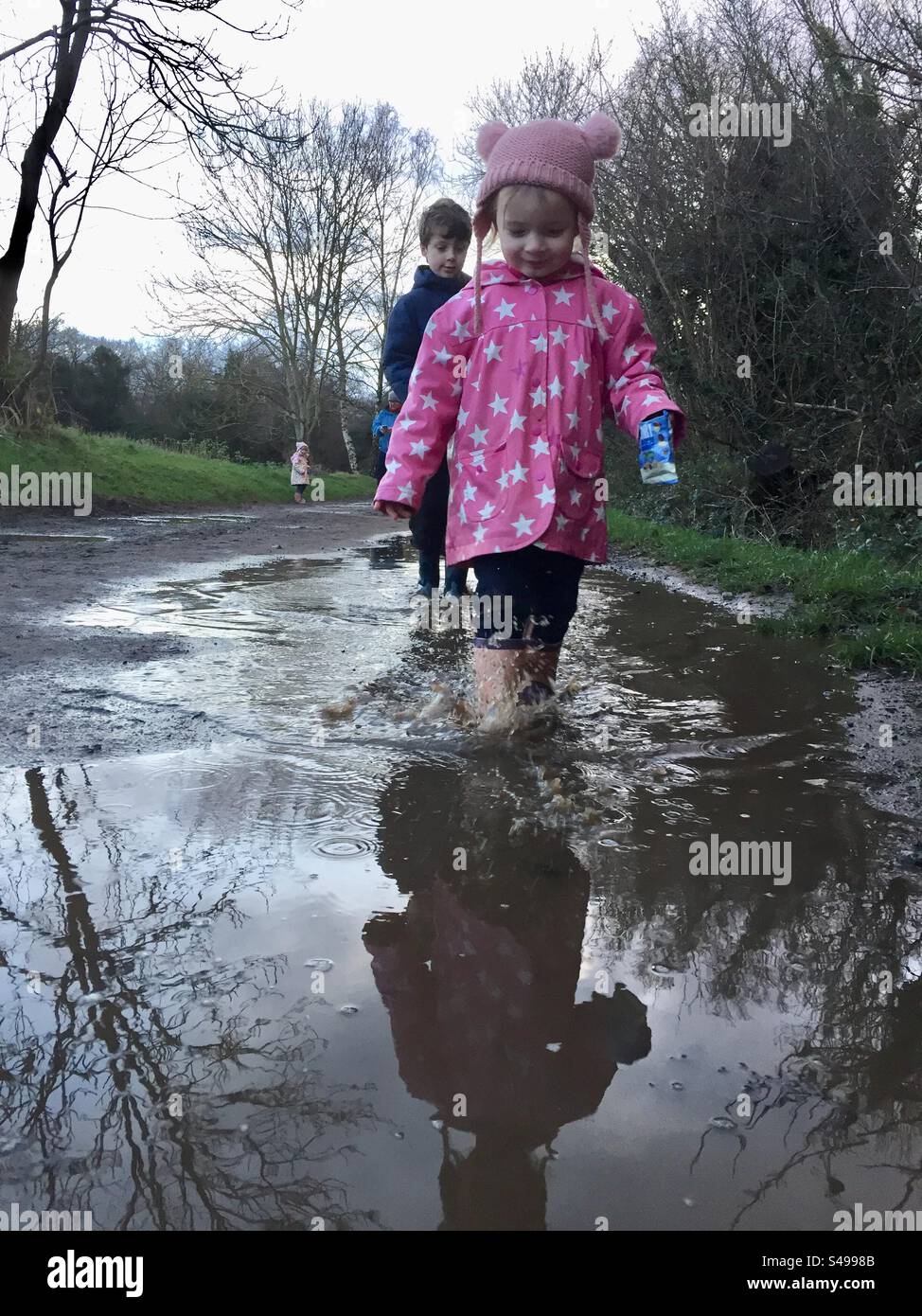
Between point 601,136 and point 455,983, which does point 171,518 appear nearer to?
point 601,136

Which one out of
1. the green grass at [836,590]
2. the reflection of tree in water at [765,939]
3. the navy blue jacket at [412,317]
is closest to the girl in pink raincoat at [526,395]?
the reflection of tree in water at [765,939]

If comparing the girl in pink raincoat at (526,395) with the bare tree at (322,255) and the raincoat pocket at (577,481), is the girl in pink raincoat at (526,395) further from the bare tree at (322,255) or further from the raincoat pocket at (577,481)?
the bare tree at (322,255)

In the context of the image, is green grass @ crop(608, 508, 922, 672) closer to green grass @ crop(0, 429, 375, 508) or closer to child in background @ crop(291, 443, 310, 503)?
green grass @ crop(0, 429, 375, 508)

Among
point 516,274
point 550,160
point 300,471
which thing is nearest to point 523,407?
point 516,274

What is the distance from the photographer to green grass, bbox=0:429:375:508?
1554cm

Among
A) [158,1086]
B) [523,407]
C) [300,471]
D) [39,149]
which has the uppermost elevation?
[39,149]

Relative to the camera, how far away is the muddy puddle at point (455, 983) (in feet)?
4.49

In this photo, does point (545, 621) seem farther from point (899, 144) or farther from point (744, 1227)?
point (899, 144)

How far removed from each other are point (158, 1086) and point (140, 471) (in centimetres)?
1916

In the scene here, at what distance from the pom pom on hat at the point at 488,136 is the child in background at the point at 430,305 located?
1632 millimetres

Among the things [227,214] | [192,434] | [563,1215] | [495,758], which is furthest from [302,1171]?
[192,434]

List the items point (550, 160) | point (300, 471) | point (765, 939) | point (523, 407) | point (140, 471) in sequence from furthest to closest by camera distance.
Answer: point (300, 471), point (140, 471), point (523, 407), point (550, 160), point (765, 939)

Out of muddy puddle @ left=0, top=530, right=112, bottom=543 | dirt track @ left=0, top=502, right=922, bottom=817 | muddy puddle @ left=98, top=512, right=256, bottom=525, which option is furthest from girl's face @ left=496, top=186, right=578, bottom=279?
muddy puddle @ left=98, top=512, right=256, bottom=525

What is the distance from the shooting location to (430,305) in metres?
5.57
